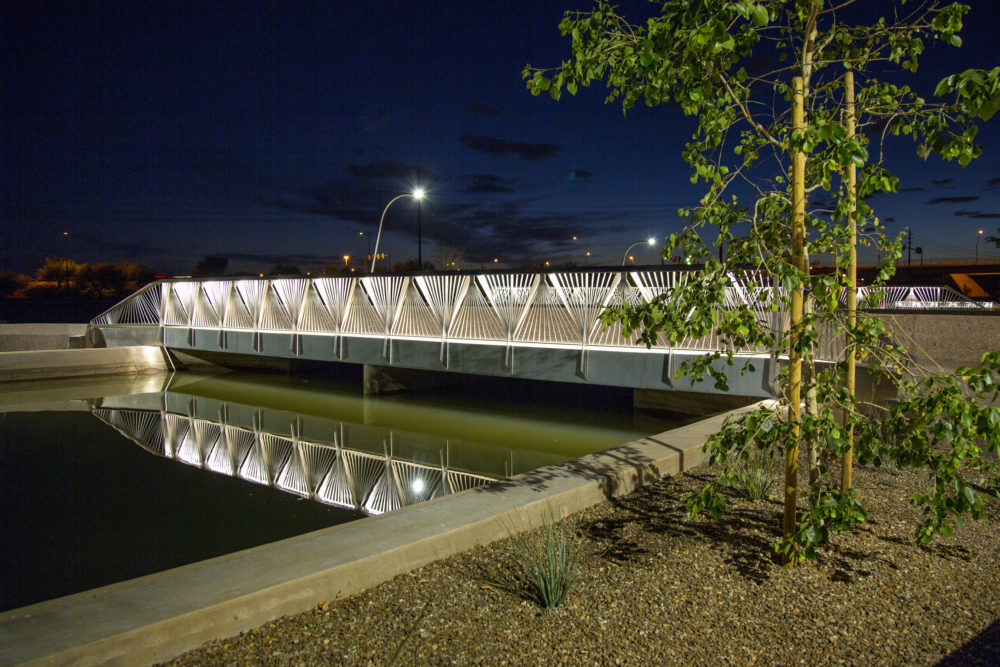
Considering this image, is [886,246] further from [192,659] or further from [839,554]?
[192,659]

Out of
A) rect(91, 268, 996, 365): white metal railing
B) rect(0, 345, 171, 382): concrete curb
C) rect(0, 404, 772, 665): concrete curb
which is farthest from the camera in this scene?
rect(0, 345, 171, 382): concrete curb

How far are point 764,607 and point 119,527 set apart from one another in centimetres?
755

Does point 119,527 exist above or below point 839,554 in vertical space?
below

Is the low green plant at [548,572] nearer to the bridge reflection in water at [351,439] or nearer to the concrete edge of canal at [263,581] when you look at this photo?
the concrete edge of canal at [263,581]

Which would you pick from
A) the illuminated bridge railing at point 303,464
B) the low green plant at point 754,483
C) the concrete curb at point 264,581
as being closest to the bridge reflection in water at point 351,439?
the illuminated bridge railing at point 303,464

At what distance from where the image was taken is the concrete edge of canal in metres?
2.88

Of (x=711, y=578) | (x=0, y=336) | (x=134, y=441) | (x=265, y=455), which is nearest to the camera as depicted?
(x=711, y=578)

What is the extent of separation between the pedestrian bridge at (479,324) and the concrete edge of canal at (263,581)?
467 centimetres

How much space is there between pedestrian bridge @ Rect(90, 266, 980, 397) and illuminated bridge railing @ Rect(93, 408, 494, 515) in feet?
10.6

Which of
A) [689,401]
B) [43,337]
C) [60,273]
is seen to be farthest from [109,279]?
[689,401]

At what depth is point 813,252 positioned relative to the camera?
12.5 feet

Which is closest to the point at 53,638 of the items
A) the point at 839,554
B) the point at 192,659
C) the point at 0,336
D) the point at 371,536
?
the point at 192,659

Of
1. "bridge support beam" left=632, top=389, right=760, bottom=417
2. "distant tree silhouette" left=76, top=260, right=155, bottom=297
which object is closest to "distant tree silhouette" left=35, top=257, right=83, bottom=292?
"distant tree silhouette" left=76, top=260, right=155, bottom=297

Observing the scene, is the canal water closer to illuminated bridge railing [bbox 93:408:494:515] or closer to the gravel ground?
illuminated bridge railing [bbox 93:408:494:515]
